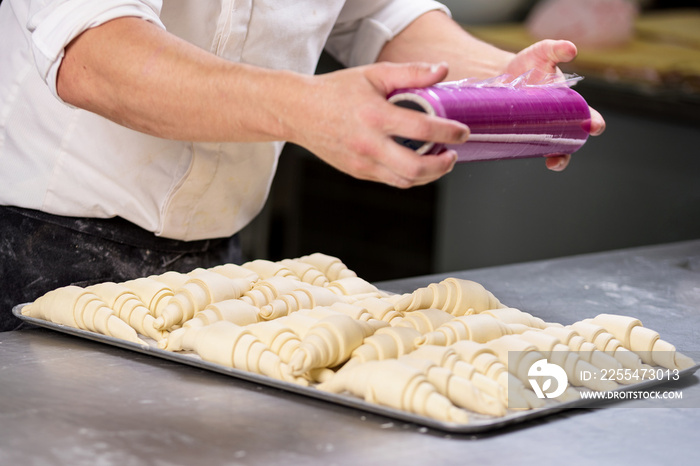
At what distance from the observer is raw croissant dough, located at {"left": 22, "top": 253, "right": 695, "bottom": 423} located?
0.94 meters

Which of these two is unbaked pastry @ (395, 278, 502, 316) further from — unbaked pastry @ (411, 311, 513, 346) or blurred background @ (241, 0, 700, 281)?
blurred background @ (241, 0, 700, 281)

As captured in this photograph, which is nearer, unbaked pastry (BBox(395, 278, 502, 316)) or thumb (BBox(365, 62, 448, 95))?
thumb (BBox(365, 62, 448, 95))

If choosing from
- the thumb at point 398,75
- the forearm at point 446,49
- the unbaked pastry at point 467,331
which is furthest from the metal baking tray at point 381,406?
the forearm at point 446,49

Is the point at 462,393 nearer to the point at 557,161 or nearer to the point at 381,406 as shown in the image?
the point at 381,406

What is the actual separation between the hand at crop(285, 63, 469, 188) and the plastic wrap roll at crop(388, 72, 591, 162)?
0.04 m

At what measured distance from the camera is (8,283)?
149 cm

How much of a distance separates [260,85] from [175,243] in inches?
26.5

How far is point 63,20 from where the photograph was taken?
1102mm

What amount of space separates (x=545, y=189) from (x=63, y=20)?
257 centimetres

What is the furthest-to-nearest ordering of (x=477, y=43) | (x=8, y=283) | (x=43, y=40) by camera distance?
(x=477, y=43) → (x=8, y=283) → (x=43, y=40)

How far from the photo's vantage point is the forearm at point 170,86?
1.01 metres

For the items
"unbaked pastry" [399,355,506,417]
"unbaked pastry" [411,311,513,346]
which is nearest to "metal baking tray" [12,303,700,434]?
"unbaked pastry" [399,355,506,417]

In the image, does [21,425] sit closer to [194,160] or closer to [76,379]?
[76,379]

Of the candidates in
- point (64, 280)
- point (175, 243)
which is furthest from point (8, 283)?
point (175, 243)
